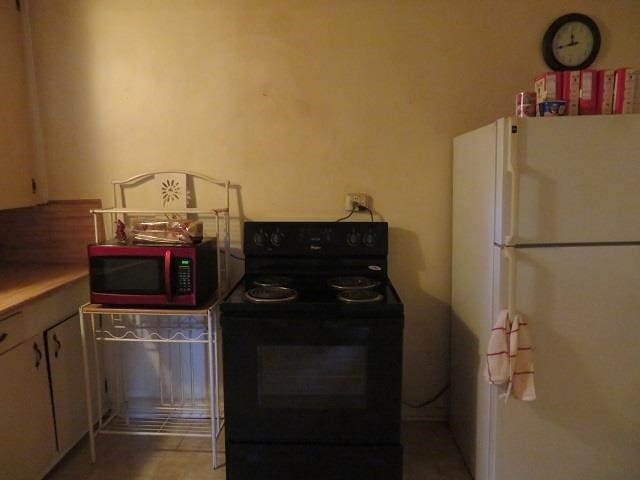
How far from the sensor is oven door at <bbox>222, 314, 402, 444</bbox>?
5.50 ft

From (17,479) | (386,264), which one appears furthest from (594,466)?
(17,479)

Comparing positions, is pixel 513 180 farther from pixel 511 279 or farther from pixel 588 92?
pixel 588 92

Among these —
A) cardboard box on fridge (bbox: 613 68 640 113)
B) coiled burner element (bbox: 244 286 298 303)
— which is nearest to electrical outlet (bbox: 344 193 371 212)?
coiled burner element (bbox: 244 286 298 303)

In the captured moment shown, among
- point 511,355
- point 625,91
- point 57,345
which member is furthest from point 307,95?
point 57,345

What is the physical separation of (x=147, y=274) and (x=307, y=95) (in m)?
1.10

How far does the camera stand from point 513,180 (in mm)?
1543

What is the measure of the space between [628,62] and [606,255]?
1083mm

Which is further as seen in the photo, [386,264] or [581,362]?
[386,264]

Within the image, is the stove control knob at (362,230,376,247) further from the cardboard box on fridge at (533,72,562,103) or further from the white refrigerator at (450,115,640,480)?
the cardboard box on fridge at (533,72,562,103)

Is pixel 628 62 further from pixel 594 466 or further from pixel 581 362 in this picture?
pixel 594 466

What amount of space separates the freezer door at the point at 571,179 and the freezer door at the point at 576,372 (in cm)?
8

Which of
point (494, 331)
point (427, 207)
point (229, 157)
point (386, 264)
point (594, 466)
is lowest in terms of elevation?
point (594, 466)

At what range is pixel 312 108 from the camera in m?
2.20

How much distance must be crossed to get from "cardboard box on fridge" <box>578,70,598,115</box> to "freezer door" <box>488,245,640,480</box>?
51 centimetres
